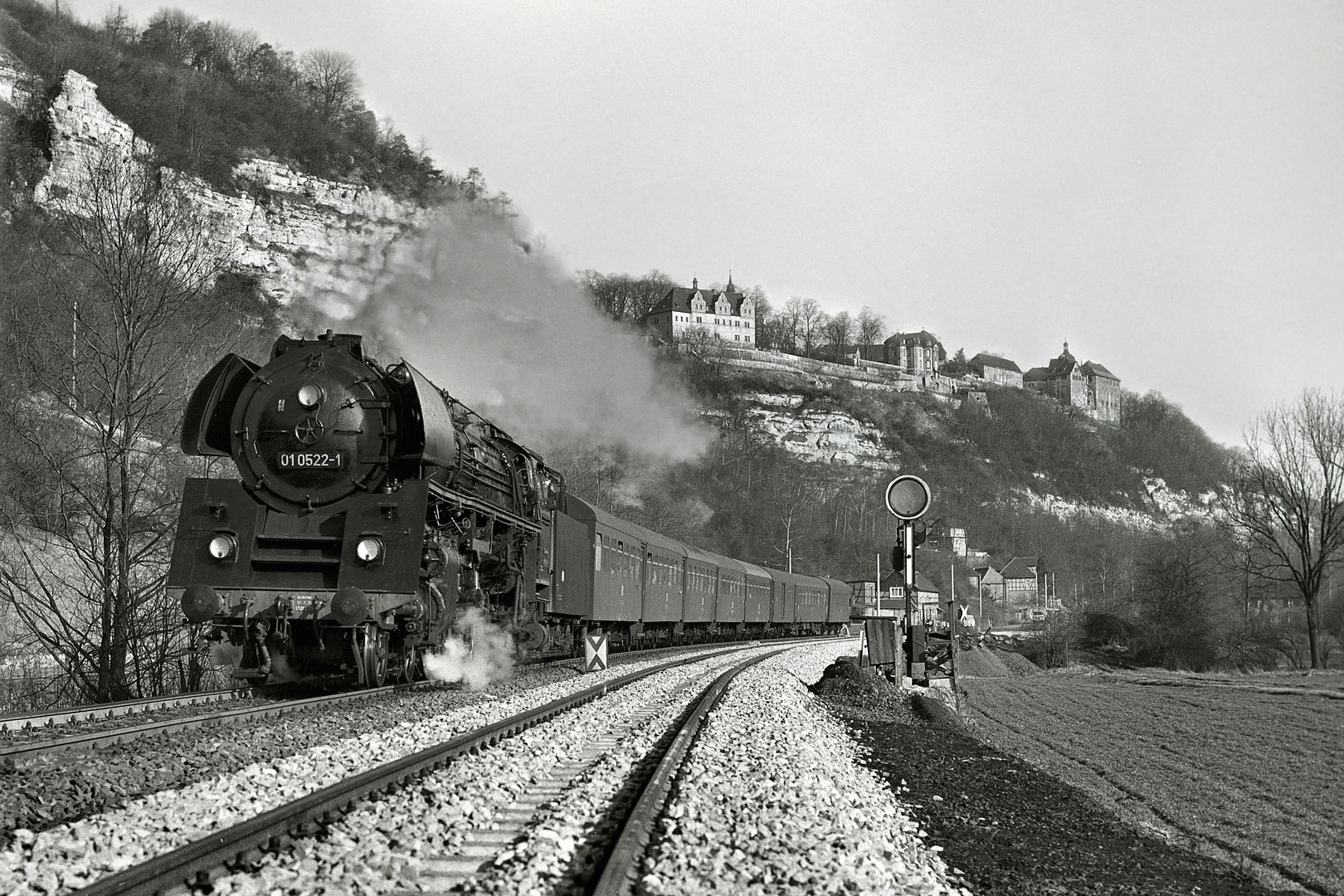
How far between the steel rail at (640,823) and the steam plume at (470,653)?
14.4 feet

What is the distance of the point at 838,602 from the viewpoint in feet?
194

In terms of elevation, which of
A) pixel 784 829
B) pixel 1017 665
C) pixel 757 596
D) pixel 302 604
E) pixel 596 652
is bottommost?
pixel 1017 665

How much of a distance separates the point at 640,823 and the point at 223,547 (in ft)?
25.5

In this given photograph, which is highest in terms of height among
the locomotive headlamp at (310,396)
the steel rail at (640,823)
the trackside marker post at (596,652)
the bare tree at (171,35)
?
the bare tree at (171,35)

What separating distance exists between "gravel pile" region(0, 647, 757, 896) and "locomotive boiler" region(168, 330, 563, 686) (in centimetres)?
120

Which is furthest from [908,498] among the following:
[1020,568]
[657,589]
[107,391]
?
[1020,568]

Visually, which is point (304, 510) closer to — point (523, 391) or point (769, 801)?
point (769, 801)

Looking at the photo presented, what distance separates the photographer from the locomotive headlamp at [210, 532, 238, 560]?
1185 cm

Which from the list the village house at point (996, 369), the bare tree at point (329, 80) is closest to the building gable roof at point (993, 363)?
the village house at point (996, 369)

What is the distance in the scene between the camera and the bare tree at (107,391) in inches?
569

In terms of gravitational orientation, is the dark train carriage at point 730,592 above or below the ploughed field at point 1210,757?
above

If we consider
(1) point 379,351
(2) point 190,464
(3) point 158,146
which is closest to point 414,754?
(1) point 379,351

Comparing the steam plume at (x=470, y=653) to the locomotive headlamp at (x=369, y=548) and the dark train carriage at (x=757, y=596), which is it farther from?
the dark train carriage at (x=757, y=596)

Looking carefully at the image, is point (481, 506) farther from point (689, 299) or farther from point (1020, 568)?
point (689, 299)
